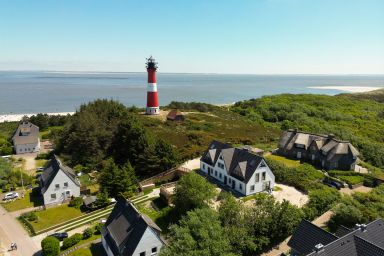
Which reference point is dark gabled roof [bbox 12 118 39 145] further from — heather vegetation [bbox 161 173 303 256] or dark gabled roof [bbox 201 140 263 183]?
heather vegetation [bbox 161 173 303 256]

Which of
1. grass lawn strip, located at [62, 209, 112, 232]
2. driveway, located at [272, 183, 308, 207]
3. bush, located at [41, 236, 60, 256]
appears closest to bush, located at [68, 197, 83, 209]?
grass lawn strip, located at [62, 209, 112, 232]

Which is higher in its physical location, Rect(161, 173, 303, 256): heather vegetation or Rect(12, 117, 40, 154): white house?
Rect(161, 173, 303, 256): heather vegetation

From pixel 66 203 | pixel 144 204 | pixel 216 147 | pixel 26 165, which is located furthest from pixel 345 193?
pixel 26 165

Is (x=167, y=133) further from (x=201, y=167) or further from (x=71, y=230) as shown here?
(x=71, y=230)

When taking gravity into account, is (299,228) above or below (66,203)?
above

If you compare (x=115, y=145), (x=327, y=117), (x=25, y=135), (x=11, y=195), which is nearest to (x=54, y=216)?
(x=11, y=195)

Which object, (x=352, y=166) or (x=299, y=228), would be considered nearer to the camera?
(x=299, y=228)
